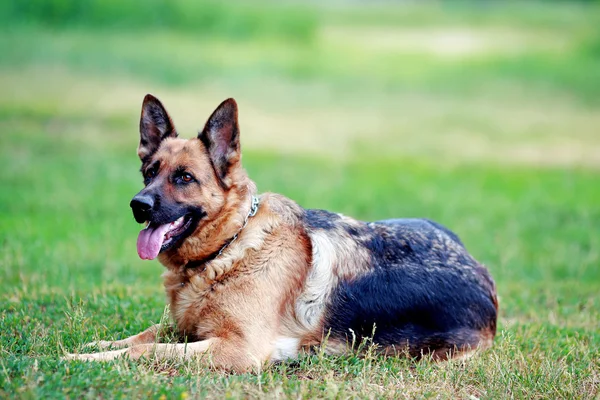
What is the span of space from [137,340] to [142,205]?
4.27ft

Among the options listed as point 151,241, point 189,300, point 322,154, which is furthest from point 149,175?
point 322,154

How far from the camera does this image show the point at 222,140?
22.0ft

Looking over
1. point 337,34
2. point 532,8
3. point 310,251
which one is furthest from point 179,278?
point 532,8

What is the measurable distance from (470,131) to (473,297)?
686 inches

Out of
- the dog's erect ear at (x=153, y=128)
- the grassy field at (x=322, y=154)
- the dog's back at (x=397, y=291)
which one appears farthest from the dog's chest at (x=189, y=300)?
the dog's erect ear at (x=153, y=128)

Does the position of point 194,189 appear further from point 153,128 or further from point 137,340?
point 137,340

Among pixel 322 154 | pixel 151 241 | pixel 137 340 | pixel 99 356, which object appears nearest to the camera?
pixel 99 356

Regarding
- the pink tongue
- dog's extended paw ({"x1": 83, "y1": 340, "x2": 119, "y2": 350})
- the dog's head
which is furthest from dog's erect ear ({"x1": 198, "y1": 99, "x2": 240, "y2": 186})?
dog's extended paw ({"x1": 83, "y1": 340, "x2": 119, "y2": 350})

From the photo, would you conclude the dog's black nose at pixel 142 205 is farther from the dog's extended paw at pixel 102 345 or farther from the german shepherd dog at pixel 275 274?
the dog's extended paw at pixel 102 345

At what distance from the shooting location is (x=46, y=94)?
71.9 ft

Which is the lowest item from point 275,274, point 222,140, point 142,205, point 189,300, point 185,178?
point 189,300

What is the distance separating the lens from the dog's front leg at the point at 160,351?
5.99 metres

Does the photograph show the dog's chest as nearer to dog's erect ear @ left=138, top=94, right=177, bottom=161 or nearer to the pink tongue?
the pink tongue

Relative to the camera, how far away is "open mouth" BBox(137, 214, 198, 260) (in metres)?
6.32
